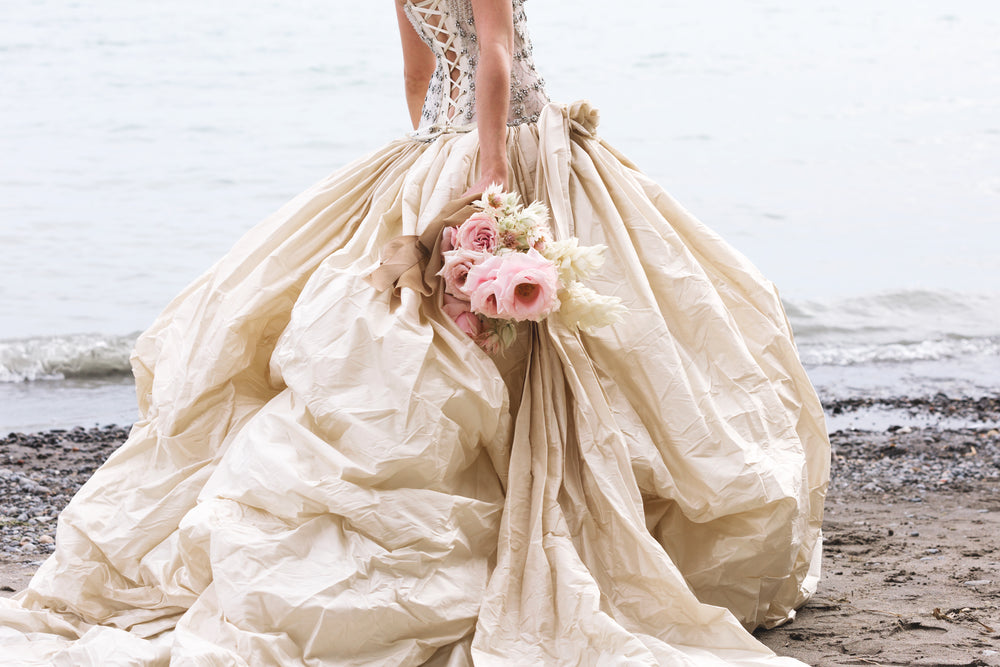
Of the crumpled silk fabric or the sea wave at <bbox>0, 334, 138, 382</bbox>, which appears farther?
the sea wave at <bbox>0, 334, 138, 382</bbox>

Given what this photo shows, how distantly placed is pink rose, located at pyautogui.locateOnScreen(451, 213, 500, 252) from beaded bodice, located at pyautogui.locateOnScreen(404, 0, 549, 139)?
1.72ft

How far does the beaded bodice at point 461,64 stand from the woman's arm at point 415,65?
266 mm

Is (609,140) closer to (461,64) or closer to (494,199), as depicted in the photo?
(461,64)

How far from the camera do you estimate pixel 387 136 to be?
47.6 feet

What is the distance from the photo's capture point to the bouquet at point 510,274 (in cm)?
253

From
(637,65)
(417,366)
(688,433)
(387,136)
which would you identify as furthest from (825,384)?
(637,65)

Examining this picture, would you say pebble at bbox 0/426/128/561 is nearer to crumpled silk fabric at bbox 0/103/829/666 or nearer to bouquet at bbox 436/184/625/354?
crumpled silk fabric at bbox 0/103/829/666

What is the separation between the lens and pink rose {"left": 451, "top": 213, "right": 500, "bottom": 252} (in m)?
2.65

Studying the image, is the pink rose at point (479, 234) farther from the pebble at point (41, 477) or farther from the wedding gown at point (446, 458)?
the pebble at point (41, 477)

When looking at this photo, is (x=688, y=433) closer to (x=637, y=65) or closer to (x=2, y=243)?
(x=2, y=243)

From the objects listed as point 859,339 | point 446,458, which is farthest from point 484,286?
point 859,339

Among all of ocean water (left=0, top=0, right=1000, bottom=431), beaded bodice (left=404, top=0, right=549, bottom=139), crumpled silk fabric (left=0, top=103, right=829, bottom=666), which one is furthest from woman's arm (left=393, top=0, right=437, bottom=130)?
ocean water (left=0, top=0, right=1000, bottom=431)

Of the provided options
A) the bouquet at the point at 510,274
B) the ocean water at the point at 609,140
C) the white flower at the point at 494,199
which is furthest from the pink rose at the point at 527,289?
the ocean water at the point at 609,140

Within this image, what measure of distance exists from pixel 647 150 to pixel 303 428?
1227 centimetres
